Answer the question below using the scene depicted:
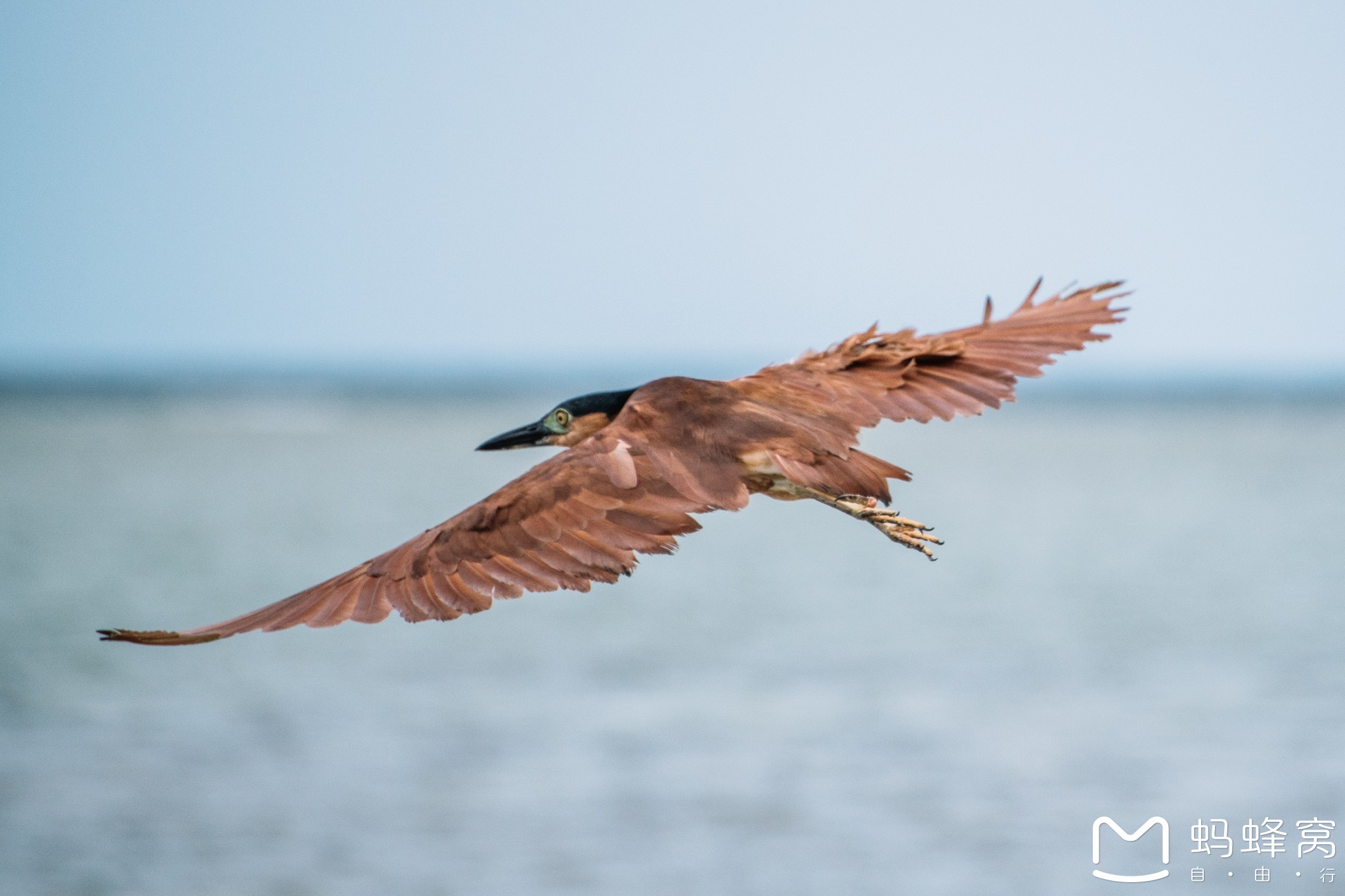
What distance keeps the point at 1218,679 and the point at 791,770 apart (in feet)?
21.9

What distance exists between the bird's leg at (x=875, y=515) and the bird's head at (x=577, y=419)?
0.92m

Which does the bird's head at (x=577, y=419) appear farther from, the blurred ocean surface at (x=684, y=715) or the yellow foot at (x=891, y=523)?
the blurred ocean surface at (x=684, y=715)

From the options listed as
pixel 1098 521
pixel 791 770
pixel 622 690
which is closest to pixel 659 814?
pixel 791 770

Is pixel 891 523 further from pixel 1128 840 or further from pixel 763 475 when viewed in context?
pixel 1128 840

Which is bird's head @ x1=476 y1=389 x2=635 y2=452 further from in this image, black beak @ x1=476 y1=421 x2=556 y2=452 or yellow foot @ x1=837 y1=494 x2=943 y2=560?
yellow foot @ x1=837 y1=494 x2=943 y2=560

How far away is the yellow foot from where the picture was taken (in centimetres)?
563

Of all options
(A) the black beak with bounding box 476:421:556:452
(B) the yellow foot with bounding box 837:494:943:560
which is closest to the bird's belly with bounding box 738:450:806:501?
(B) the yellow foot with bounding box 837:494:943:560

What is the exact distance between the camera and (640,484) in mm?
5238

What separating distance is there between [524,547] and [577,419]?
125 cm

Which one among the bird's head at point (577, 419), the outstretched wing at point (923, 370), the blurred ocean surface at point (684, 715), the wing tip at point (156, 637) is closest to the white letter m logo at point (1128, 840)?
the blurred ocean surface at point (684, 715)

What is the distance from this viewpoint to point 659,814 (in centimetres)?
1427

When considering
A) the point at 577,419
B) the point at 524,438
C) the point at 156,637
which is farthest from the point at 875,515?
the point at 156,637

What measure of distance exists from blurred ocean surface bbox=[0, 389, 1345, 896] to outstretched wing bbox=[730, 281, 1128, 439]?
7.00m

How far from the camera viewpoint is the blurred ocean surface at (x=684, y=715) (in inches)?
533
